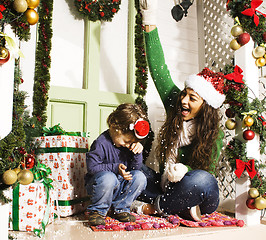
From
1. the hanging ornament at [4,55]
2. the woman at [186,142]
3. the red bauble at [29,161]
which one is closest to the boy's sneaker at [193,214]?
the woman at [186,142]

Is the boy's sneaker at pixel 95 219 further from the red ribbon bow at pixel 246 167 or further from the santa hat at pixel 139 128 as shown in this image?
the red ribbon bow at pixel 246 167

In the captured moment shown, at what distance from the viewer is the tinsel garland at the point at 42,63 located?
6.74ft

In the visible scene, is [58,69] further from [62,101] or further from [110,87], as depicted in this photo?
[110,87]

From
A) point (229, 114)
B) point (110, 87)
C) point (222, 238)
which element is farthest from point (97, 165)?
point (110, 87)

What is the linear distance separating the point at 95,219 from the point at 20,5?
1.03 meters

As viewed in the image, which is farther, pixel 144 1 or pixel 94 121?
pixel 94 121

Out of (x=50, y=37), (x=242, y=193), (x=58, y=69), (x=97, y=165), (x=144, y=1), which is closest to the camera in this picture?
(x=97, y=165)

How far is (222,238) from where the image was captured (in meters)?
1.48

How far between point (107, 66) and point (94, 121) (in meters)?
0.48

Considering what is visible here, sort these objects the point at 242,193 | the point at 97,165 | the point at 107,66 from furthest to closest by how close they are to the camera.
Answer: the point at 107,66 → the point at 242,193 → the point at 97,165

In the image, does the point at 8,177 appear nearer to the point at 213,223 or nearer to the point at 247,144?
the point at 213,223

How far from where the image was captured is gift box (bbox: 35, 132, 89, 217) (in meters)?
1.81

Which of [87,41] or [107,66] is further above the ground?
[87,41]

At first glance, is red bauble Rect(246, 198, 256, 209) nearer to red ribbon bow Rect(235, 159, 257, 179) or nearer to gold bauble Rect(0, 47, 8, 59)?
red ribbon bow Rect(235, 159, 257, 179)
